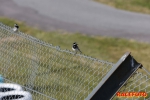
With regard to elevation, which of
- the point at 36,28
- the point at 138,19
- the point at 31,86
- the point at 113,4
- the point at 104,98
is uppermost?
the point at 113,4

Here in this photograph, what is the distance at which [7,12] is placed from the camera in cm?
1402

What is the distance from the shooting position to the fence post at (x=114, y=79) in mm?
3400

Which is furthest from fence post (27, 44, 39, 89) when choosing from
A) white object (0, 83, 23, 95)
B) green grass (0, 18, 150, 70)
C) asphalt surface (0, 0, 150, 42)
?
asphalt surface (0, 0, 150, 42)

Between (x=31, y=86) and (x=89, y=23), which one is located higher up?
(x=89, y=23)

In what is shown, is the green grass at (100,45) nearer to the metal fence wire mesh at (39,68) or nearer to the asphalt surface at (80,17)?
the asphalt surface at (80,17)

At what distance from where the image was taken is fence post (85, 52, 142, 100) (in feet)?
11.2

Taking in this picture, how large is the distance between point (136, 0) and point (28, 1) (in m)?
3.70

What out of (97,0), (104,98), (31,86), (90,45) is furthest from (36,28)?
(104,98)

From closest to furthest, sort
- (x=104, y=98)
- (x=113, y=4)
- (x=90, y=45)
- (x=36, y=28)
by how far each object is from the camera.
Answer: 1. (x=104, y=98)
2. (x=90, y=45)
3. (x=36, y=28)
4. (x=113, y=4)

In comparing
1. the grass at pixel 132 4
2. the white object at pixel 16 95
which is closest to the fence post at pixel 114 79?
the white object at pixel 16 95

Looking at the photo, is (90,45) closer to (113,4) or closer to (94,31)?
(94,31)

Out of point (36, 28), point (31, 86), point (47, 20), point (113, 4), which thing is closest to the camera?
point (31, 86)

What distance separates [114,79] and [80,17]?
35.2 feet

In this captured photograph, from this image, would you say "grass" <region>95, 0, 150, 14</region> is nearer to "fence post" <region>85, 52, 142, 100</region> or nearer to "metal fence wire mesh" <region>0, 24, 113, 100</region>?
"metal fence wire mesh" <region>0, 24, 113, 100</region>
